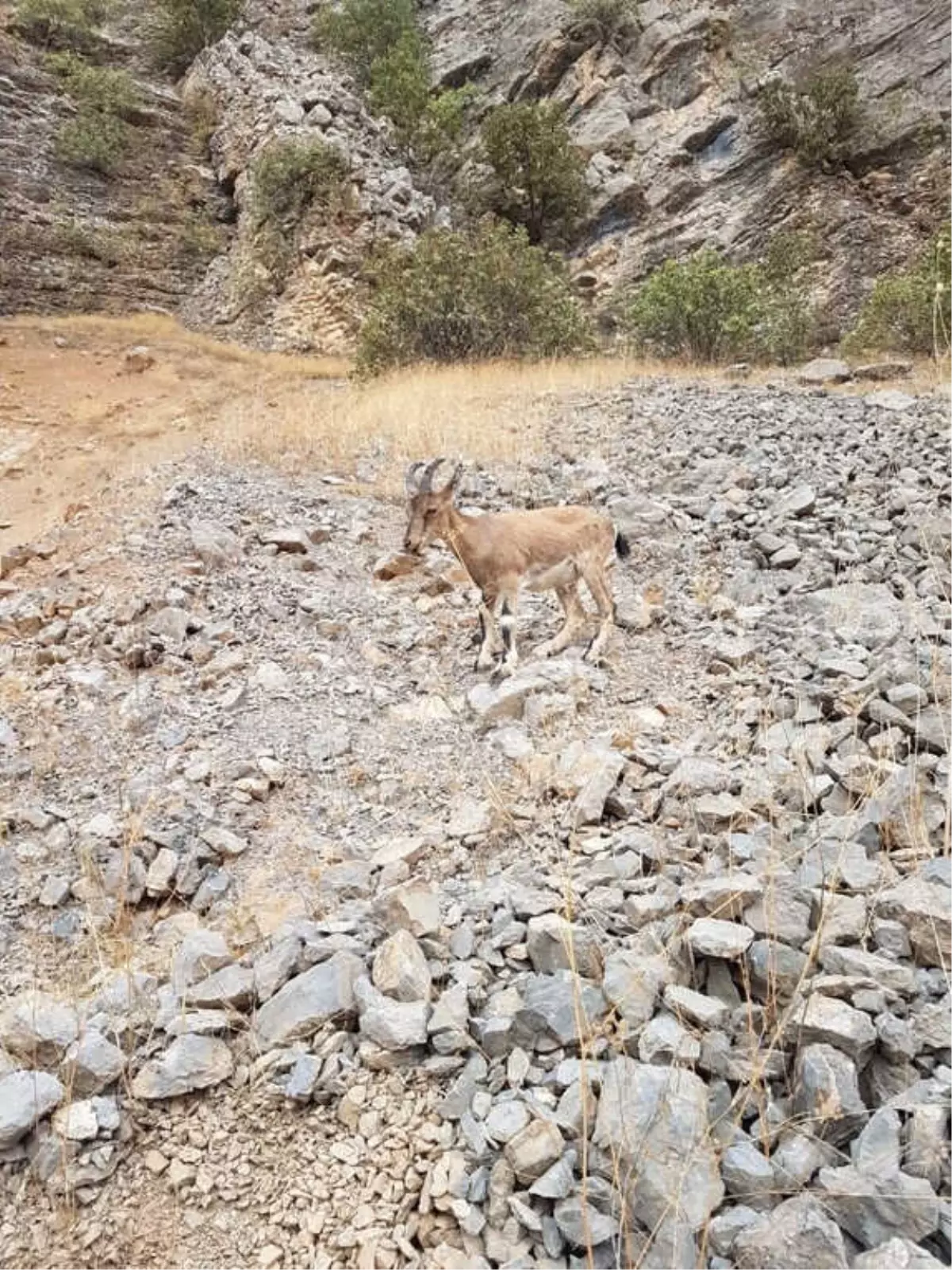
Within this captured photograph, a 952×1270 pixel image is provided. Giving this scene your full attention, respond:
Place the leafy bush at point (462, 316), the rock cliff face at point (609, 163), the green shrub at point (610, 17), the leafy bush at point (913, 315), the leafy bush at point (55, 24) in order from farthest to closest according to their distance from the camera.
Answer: the leafy bush at point (55, 24) < the green shrub at point (610, 17) < the rock cliff face at point (609, 163) < the leafy bush at point (462, 316) < the leafy bush at point (913, 315)

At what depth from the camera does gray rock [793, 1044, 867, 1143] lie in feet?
6.07

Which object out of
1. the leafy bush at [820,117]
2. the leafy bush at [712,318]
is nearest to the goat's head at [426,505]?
the leafy bush at [712,318]

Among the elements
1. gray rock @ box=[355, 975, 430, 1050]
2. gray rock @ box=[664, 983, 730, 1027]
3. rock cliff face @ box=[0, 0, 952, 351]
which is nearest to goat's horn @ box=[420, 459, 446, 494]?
gray rock @ box=[355, 975, 430, 1050]

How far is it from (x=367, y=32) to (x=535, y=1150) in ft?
118

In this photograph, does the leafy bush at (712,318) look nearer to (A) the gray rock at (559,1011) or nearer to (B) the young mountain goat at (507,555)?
(B) the young mountain goat at (507,555)

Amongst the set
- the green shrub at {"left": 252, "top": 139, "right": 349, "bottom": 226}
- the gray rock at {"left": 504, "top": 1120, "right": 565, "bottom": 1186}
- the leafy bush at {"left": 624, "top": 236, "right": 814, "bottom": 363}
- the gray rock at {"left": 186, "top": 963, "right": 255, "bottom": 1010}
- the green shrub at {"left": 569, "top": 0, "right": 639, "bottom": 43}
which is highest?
the green shrub at {"left": 569, "top": 0, "right": 639, "bottom": 43}

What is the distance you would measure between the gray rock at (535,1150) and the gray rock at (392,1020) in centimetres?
45

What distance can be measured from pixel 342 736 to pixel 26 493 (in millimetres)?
8195

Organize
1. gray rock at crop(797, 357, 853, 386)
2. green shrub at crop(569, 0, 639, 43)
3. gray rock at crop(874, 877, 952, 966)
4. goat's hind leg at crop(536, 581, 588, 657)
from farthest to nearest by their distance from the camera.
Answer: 1. green shrub at crop(569, 0, 639, 43)
2. gray rock at crop(797, 357, 853, 386)
3. goat's hind leg at crop(536, 581, 588, 657)
4. gray rock at crop(874, 877, 952, 966)

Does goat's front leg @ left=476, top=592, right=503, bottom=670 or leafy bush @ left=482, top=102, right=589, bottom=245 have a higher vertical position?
leafy bush @ left=482, top=102, right=589, bottom=245

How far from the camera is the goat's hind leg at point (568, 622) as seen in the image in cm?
573

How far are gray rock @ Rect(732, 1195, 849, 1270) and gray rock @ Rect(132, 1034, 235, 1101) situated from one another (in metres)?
1.50

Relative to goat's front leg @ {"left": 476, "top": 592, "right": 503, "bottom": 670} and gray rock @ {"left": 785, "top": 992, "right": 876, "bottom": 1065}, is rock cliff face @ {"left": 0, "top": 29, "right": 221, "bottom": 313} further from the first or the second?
gray rock @ {"left": 785, "top": 992, "right": 876, "bottom": 1065}

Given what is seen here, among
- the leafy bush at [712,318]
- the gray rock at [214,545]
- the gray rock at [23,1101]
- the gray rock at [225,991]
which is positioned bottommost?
the gray rock at [23,1101]
